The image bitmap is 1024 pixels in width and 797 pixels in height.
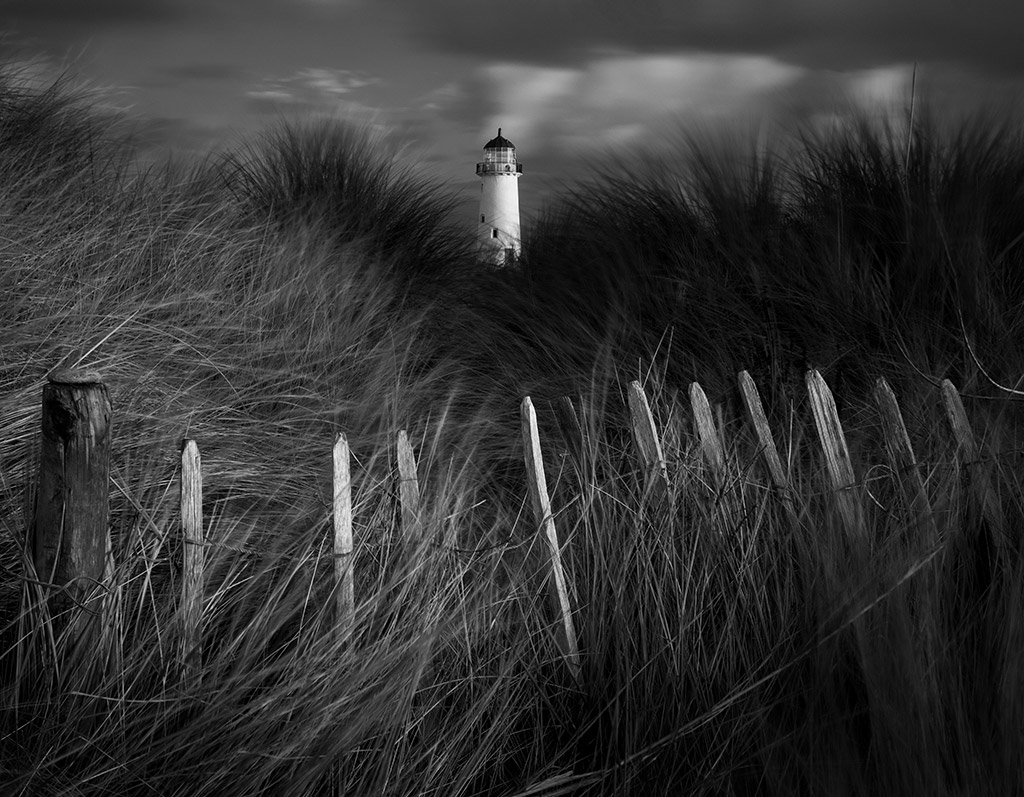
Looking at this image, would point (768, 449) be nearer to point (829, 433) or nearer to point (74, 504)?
point (829, 433)

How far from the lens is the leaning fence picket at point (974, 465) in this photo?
2383mm

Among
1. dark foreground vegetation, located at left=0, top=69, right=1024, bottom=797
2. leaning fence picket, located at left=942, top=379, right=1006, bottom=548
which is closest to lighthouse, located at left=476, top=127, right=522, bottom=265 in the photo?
dark foreground vegetation, located at left=0, top=69, right=1024, bottom=797

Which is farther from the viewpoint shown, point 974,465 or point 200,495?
point 974,465

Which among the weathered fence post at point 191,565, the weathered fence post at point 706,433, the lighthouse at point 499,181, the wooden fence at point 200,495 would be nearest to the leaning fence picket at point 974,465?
the wooden fence at point 200,495

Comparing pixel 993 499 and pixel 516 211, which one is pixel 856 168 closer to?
pixel 993 499

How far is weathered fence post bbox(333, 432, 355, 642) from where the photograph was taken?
6.53 ft

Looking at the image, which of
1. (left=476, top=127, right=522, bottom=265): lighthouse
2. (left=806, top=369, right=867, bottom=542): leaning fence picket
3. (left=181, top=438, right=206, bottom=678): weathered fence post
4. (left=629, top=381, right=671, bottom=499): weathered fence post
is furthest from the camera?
(left=476, top=127, right=522, bottom=265): lighthouse

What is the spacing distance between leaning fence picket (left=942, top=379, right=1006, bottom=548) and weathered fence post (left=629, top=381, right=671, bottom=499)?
0.81 m

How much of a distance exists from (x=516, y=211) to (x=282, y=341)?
16.1m

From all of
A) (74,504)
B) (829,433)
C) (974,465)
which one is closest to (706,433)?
(829,433)

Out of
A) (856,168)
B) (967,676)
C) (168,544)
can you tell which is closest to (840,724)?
(967,676)

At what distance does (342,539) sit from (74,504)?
1.81 feet

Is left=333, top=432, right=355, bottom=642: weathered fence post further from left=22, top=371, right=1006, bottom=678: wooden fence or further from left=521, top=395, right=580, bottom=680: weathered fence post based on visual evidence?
left=521, top=395, right=580, bottom=680: weathered fence post

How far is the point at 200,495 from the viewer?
79.7 inches
